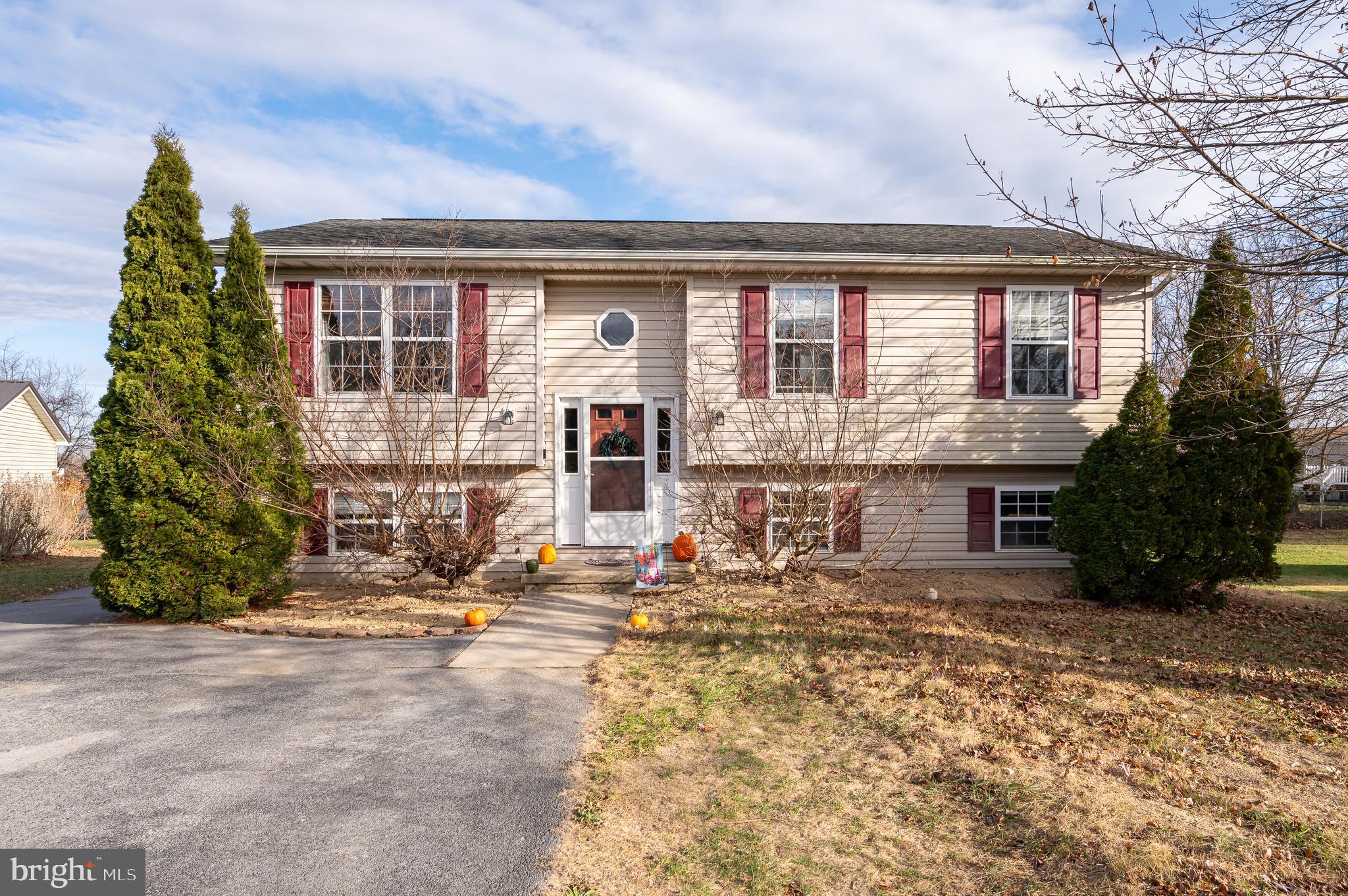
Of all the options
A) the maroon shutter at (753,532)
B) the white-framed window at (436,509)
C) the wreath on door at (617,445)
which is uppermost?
the wreath on door at (617,445)

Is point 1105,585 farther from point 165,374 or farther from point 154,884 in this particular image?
point 165,374

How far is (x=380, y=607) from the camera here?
27.0 feet

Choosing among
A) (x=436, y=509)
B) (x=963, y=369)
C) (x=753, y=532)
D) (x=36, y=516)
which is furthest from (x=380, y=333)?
(x=36, y=516)

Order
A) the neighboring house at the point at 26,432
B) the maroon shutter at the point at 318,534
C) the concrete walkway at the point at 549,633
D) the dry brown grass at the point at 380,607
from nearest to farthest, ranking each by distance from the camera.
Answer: the concrete walkway at the point at 549,633, the dry brown grass at the point at 380,607, the maroon shutter at the point at 318,534, the neighboring house at the point at 26,432

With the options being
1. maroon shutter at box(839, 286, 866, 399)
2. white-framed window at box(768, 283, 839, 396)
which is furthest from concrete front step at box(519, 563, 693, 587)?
maroon shutter at box(839, 286, 866, 399)

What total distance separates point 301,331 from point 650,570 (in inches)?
214

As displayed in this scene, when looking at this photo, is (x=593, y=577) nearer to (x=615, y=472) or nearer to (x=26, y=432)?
(x=615, y=472)

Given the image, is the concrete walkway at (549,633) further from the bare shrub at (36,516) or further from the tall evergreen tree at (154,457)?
the bare shrub at (36,516)

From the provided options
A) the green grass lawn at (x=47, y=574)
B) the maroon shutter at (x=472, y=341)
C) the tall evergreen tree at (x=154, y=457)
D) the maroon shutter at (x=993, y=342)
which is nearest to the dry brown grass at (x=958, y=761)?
the maroon shutter at (x=993, y=342)

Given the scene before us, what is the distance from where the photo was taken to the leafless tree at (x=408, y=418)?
26.6ft

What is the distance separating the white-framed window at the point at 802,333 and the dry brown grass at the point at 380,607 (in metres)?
4.61

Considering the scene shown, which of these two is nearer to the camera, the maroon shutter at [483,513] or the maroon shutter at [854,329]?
the maroon shutter at [483,513]

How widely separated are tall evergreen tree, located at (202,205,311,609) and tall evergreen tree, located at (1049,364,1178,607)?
9129 mm

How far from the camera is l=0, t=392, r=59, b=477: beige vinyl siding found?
72.3 feet
